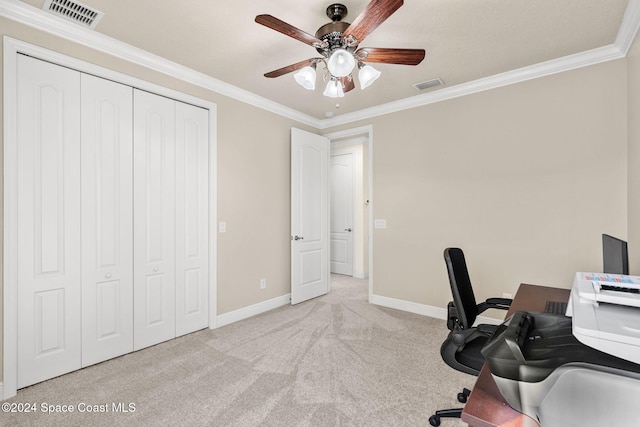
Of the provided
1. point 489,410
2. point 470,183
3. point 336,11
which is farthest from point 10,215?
point 470,183

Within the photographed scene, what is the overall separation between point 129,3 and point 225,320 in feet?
9.50

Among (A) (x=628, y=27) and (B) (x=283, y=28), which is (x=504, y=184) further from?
(B) (x=283, y=28)

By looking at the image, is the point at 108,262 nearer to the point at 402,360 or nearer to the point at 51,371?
the point at 51,371

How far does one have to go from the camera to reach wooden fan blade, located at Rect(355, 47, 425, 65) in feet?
6.44

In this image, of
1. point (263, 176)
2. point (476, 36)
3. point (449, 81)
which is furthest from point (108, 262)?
point (449, 81)

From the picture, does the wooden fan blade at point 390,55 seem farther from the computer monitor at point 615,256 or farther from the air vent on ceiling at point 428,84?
the computer monitor at point 615,256

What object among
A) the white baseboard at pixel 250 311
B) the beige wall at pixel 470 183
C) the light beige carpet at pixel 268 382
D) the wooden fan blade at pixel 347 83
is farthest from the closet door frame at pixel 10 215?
the wooden fan blade at pixel 347 83

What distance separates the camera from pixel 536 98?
2.93 m

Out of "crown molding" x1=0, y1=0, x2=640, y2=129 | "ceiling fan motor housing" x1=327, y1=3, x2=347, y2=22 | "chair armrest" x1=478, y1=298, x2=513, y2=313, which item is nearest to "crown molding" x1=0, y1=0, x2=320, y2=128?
"crown molding" x1=0, y1=0, x2=640, y2=129

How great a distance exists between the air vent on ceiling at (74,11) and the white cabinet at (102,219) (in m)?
0.38

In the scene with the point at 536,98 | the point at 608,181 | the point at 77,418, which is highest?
the point at 536,98

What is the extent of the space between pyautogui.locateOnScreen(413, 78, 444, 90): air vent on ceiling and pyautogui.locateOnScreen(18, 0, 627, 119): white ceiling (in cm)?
7

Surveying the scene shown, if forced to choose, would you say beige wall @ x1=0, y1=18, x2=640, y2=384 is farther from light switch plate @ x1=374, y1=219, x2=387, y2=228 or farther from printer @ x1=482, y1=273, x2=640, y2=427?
printer @ x1=482, y1=273, x2=640, y2=427

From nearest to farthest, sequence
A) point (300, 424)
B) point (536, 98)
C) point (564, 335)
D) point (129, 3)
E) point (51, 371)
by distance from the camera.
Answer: point (564, 335) < point (300, 424) < point (129, 3) < point (51, 371) < point (536, 98)
